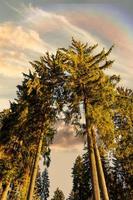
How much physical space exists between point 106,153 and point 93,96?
157 inches

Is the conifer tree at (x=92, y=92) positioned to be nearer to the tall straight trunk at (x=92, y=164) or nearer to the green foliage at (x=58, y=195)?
the tall straight trunk at (x=92, y=164)

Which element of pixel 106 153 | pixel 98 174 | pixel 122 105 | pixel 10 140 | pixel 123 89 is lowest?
pixel 98 174

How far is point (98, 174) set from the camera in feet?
77.9

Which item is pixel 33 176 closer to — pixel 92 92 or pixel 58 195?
pixel 92 92

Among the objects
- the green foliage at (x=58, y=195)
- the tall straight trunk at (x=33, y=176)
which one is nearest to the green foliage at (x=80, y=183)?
the green foliage at (x=58, y=195)

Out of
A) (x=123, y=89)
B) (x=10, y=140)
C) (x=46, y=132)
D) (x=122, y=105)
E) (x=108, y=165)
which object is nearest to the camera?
(x=122, y=105)

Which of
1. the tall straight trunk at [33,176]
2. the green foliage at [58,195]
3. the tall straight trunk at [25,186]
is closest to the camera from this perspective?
the tall straight trunk at [33,176]

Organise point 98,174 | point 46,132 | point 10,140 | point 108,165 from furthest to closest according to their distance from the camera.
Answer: point 108,165 → point 10,140 → point 46,132 → point 98,174

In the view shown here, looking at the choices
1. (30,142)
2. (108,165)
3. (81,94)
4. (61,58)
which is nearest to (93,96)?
(81,94)

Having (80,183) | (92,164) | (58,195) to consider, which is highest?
(58,195)

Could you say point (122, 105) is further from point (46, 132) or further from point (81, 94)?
point (46, 132)

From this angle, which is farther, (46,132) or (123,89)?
(123,89)

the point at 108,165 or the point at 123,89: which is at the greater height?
the point at 108,165

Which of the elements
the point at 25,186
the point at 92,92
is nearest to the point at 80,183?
the point at 25,186
